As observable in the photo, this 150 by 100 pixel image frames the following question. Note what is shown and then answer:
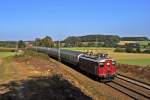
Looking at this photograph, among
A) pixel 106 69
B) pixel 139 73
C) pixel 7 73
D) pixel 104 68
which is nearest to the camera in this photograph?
pixel 104 68

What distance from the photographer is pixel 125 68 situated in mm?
58000

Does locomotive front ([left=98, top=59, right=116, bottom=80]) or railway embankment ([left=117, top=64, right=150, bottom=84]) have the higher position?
locomotive front ([left=98, top=59, right=116, bottom=80])

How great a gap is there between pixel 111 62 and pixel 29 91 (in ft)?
62.0

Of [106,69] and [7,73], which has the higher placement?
[106,69]

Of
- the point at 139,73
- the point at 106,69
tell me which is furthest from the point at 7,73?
the point at 139,73

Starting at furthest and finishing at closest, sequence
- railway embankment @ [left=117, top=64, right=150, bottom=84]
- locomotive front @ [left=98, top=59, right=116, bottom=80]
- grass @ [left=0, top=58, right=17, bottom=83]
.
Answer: railway embankment @ [left=117, top=64, right=150, bottom=84], locomotive front @ [left=98, top=59, right=116, bottom=80], grass @ [left=0, top=58, right=17, bottom=83]

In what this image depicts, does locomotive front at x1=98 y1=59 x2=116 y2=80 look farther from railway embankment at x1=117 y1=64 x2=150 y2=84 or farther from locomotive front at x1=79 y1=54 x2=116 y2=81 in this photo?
railway embankment at x1=117 y1=64 x2=150 y2=84

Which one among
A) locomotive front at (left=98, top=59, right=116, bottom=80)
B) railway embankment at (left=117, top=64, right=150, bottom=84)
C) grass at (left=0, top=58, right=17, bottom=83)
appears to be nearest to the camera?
grass at (left=0, top=58, right=17, bottom=83)

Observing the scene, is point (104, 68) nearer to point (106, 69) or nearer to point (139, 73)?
point (106, 69)

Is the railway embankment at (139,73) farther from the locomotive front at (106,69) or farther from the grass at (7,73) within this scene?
the grass at (7,73)

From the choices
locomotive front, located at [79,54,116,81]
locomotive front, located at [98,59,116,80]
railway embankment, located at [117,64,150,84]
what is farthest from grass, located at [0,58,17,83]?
railway embankment, located at [117,64,150,84]

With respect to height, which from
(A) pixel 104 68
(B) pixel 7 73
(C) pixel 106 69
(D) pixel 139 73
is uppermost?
(A) pixel 104 68

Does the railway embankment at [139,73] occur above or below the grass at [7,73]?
below

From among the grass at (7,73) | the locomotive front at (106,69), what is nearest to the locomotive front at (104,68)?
the locomotive front at (106,69)
